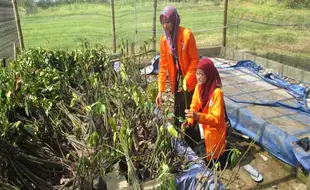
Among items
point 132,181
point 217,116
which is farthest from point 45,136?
point 217,116

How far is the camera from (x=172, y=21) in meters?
2.87

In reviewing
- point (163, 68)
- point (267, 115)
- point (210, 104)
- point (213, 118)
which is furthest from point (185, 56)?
point (267, 115)

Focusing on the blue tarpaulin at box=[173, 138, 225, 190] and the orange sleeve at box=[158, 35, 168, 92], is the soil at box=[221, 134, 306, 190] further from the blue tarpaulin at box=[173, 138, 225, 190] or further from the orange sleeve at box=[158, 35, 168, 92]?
the orange sleeve at box=[158, 35, 168, 92]

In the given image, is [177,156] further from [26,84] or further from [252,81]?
[252,81]

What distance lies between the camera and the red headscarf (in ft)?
8.21

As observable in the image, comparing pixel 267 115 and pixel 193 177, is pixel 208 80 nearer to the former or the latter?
pixel 193 177

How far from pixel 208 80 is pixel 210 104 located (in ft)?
0.70

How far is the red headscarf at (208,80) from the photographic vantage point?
2.50m

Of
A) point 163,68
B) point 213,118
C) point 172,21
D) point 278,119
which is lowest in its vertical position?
point 278,119

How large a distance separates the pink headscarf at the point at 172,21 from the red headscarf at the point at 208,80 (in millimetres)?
549

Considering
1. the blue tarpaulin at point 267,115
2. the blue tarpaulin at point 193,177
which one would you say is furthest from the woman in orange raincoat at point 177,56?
the blue tarpaulin at point 267,115

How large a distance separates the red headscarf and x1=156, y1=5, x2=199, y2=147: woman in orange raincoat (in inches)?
7.1

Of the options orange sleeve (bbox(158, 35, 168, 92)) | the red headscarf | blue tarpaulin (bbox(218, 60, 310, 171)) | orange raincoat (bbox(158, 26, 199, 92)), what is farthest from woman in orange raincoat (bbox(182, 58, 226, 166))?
orange sleeve (bbox(158, 35, 168, 92))

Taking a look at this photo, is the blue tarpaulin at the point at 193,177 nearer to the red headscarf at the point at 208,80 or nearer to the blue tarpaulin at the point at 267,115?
the blue tarpaulin at the point at 267,115
